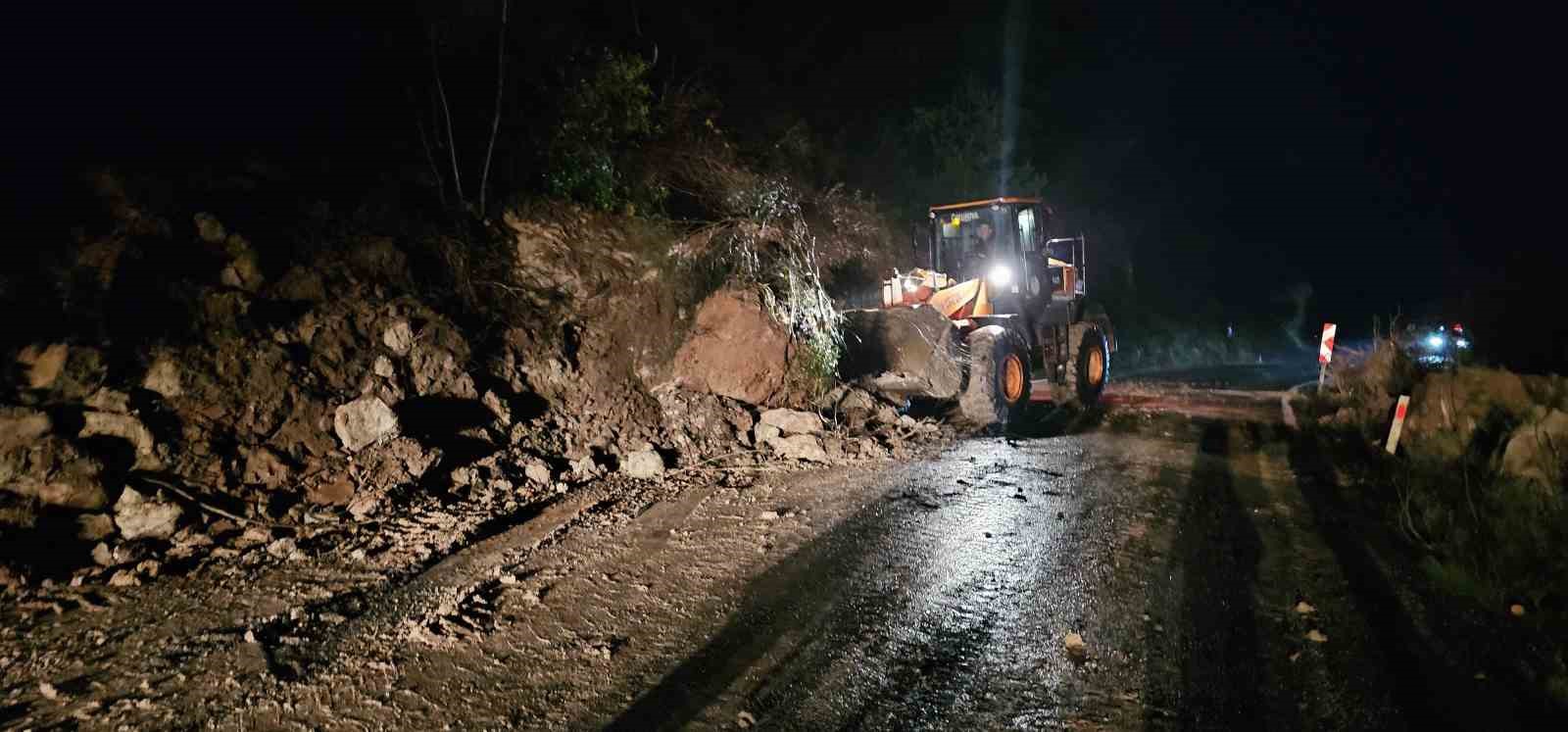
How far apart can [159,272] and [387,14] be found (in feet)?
17.8

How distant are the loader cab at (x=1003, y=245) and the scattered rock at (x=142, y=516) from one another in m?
9.35

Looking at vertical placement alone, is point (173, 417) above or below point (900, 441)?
above

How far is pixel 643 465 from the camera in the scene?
288 inches

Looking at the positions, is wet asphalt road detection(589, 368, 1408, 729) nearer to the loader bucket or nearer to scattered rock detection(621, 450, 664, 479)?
scattered rock detection(621, 450, 664, 479)

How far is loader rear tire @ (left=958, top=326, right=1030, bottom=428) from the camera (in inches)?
400

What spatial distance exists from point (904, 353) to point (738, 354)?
114 inches

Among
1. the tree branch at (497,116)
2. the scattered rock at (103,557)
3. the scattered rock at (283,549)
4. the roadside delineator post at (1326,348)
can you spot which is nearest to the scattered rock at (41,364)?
the scattered rock at (103,557)

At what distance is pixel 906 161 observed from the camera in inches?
814

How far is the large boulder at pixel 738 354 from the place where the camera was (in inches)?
359

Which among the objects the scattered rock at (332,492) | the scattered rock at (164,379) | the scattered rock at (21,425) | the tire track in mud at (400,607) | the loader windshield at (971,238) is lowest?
the tire track in mud at (400,607)

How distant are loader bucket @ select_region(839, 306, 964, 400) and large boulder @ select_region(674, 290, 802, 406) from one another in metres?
1.44

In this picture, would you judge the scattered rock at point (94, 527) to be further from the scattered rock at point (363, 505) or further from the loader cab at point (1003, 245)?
the loader cab at point (1003, 245)

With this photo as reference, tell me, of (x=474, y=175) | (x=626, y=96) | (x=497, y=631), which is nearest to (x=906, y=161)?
(x=626, y=96)

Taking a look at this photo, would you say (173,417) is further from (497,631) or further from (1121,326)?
(1121,326)
